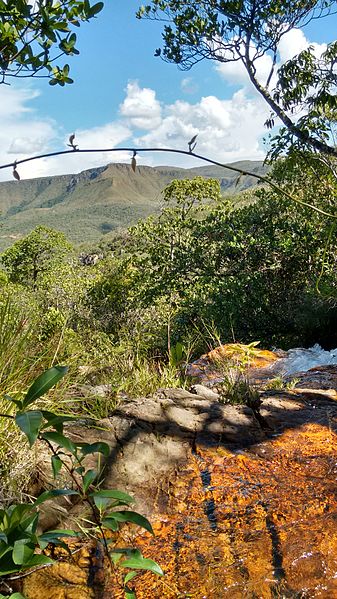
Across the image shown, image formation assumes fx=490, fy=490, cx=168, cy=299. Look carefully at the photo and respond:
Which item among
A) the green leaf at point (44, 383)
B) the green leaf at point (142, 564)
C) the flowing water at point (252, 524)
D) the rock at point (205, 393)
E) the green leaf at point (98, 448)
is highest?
the green leaf at point (44, 383)

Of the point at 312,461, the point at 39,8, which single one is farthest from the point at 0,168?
the point at 312,461

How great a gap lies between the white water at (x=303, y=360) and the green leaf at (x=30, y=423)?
626 centimetres

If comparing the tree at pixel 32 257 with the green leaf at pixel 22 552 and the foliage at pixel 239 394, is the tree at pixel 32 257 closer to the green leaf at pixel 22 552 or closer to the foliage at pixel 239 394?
the foliage at pixel 239 394

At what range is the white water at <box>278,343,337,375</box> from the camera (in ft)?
23.7

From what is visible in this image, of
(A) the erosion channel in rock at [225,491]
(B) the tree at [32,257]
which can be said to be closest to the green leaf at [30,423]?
(A) the erosion channel in rock at [225,491]

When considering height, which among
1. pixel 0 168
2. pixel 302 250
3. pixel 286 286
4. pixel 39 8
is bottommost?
pixel 286 286

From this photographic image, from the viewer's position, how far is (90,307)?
16.1m

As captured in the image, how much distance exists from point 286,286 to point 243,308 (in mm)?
1210

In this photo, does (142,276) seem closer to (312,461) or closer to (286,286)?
(286,286)

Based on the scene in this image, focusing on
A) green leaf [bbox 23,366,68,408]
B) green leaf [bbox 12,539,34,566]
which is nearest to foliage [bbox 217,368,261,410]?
green leaf [bbox 12,539,34,566]

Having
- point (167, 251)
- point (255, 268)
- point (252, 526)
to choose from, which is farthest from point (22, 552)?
point (167, 251)

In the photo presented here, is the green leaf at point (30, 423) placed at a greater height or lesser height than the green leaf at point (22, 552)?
greater

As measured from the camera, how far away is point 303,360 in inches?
303

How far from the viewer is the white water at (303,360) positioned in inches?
285
